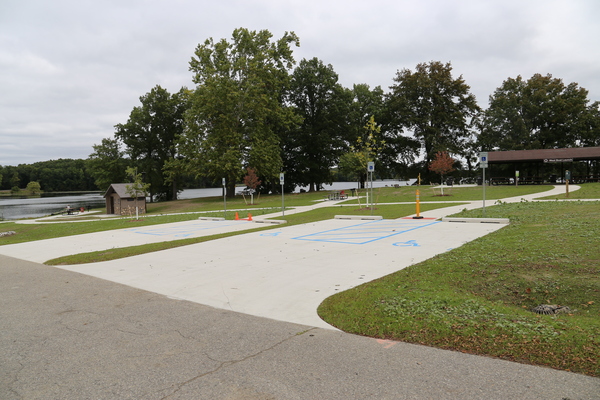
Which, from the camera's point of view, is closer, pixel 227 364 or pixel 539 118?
pixel 227 364

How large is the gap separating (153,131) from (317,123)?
85.9 feet

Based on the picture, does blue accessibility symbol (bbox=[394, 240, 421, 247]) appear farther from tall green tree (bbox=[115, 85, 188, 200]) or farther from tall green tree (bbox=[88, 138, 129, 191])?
tall green tree (bbox=[88, 138, 129, 191])

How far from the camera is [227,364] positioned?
152 inches

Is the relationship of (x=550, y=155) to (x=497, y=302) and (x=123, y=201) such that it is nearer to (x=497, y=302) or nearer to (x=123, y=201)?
(x=497, y=302)

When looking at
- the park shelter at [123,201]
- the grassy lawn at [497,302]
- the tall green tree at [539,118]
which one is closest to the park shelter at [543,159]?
the tall green tree at [539,118]

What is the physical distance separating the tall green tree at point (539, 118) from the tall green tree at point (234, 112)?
1132 inches

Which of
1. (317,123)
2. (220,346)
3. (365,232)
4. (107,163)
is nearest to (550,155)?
(317,123)

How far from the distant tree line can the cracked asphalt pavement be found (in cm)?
3511

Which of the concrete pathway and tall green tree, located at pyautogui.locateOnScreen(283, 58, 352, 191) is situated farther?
tall green tree, located at pyautogui.locateOnScreen(283, 58, 352, 191)

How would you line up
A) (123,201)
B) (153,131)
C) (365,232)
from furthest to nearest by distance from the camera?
(153,131) < (123,201) < (365,232)

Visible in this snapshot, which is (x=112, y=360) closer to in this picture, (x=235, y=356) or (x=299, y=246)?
(x=235, y=356)

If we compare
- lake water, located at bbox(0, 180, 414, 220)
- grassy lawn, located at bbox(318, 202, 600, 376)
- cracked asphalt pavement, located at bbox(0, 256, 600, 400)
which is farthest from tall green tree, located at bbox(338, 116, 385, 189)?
cracked asphalt pavement, located at bbox(0, 256, 600, 400)

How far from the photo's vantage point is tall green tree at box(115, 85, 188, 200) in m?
58.2

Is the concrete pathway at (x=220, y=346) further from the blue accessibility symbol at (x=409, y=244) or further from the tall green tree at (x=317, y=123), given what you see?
the tall green tree at (x=317, y=123)
